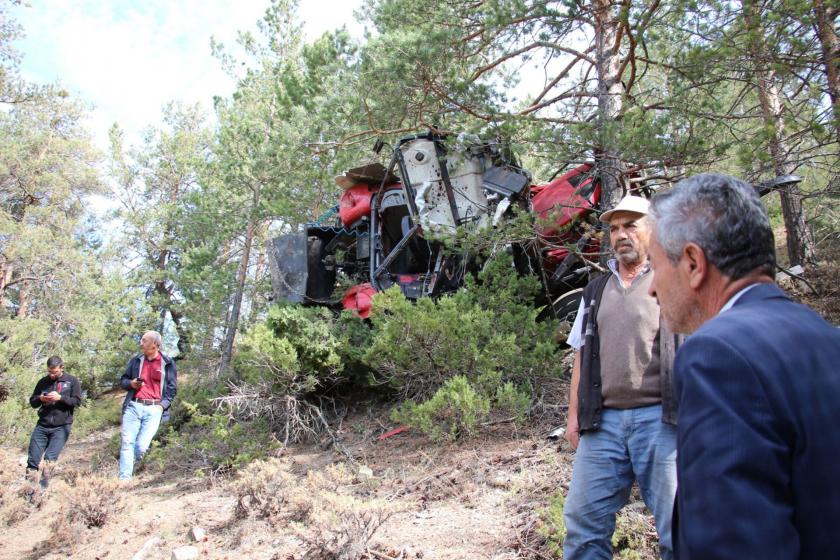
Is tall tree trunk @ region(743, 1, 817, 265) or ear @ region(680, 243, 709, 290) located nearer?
ear @ region(680, 243, 709, 290)

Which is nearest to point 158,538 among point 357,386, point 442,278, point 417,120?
point 357,386

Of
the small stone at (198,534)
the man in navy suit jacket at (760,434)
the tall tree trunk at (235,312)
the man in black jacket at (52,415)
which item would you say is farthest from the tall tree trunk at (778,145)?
the tall tree trunk at (235,312)

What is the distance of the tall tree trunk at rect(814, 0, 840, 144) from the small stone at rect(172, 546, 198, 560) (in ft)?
19.7

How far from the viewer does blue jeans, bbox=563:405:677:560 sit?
8.29ft

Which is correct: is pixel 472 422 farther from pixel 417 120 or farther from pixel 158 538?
pixel 417 120

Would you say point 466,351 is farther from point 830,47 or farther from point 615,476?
point 830,47

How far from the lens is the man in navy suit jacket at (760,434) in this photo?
3.32ft

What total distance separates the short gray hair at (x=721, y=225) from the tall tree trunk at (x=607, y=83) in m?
4.73

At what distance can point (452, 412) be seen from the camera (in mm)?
5910

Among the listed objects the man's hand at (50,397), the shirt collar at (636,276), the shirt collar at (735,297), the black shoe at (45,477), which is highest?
the shirt collar at (735,297)

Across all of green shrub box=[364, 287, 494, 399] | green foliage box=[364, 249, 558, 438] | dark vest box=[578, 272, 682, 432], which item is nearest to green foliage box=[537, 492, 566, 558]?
dark vest box=[578, 272, 682, 432]

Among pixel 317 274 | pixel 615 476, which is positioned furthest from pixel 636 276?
pixel 317 274

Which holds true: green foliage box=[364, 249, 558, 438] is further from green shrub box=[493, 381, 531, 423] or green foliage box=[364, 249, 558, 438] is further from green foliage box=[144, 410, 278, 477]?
green foliage box=[144, 410, 278, 477]

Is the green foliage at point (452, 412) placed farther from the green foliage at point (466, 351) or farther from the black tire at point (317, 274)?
the black tire at point (317, 274)
